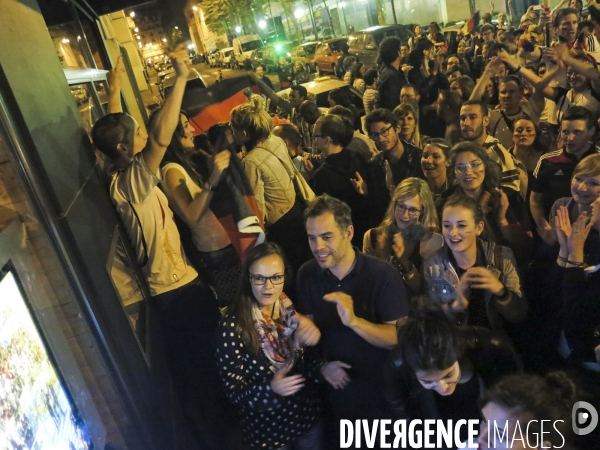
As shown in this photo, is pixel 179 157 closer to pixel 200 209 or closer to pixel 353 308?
pixel 200 209

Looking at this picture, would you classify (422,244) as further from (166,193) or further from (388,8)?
(388,8)

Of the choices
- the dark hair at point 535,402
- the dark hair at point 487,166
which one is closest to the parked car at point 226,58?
the dark hair at point 487,166

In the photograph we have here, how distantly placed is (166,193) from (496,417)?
2.24 meters

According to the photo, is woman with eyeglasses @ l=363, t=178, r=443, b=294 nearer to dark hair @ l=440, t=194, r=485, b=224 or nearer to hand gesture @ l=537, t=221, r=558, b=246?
dark hair @ l=440, t=194, r=485, b=224

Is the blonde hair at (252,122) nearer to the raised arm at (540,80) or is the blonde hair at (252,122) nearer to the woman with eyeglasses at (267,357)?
the woman with eyeglasses at (267,357)

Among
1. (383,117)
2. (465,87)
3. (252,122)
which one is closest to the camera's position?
(252,122)

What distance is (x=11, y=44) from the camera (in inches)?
81.7

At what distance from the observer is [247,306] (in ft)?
7.86

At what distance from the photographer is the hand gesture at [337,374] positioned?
240 cm

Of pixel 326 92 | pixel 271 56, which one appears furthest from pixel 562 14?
pixel 271 56

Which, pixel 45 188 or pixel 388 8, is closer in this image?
pixel 45 188

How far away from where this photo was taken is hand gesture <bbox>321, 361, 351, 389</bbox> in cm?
240

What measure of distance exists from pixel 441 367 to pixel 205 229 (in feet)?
6.03

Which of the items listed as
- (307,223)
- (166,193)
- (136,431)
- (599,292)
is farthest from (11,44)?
(599,292)
